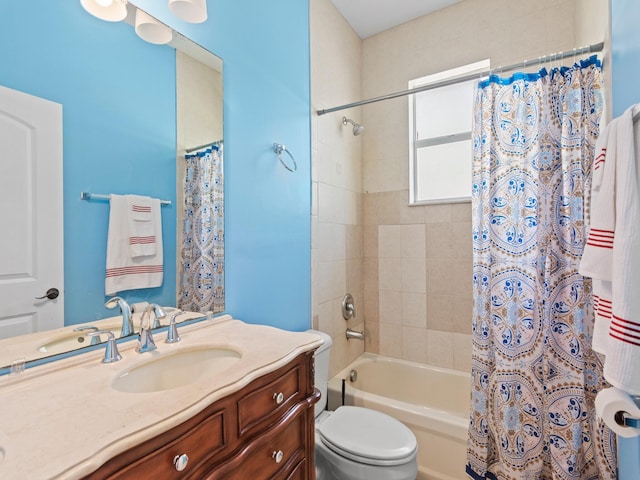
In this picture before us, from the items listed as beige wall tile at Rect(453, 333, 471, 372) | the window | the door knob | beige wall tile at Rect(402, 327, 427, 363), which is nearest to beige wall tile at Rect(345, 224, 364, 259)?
the window

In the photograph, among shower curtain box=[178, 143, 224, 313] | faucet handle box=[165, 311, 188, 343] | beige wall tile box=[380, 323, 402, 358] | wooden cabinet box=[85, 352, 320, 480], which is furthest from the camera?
beige wall tile box=[380, 323, 402, 358]

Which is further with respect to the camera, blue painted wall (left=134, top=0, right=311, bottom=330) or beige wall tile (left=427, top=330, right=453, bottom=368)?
beige wall tile (left=427, top=330, right=453, bottom=368)

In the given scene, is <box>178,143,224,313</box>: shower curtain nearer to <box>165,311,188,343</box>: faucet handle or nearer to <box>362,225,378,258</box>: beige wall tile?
<box>165,311,188,343</box>: faucet handle

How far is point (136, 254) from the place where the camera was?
106cm

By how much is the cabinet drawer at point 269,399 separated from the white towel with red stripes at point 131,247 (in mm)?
553

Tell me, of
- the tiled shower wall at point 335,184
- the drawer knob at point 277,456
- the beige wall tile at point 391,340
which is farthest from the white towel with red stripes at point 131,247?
the beige wall tile at point 391,340

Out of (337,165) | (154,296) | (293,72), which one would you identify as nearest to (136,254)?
(154,296)

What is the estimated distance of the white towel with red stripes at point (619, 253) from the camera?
69 centimetres

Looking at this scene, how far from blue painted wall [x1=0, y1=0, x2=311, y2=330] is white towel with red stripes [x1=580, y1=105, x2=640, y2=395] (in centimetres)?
124

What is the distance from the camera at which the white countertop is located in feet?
1.58

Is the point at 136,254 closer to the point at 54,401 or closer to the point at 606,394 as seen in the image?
the point at 54,401

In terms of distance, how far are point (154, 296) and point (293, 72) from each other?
4.73ft

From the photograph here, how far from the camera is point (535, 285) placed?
5.10ft

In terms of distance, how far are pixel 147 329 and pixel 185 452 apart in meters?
0.45
